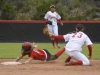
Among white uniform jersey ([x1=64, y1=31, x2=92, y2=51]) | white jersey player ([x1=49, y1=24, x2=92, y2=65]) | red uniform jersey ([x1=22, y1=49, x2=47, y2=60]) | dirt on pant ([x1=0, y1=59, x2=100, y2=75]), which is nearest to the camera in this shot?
dirt on pant ([x1=0, y1=59, x2=100, y2=75])

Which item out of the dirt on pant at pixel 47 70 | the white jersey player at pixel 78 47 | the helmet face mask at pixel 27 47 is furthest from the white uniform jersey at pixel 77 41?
the helmet face mask at pixel 27 47

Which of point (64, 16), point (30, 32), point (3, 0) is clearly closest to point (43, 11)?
point (64, 16)

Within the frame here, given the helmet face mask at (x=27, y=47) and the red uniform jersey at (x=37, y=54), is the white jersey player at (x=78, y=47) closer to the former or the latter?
the red uniform jersey at (x=37, y=54)

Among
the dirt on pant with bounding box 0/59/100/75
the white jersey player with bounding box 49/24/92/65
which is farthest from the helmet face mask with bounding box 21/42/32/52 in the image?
the white jersey player with bounding box 49/24/92/65

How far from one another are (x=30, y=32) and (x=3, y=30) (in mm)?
1608

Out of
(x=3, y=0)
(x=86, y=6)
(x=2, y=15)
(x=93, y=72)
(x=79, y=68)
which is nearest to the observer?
(x=93, y=72)

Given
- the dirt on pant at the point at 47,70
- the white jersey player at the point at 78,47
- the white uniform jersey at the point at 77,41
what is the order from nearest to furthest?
the dirt on pant at the point at 47,70 → the white jersey player at the point at 78,47 → the white uniform jersey at the point at 77,41

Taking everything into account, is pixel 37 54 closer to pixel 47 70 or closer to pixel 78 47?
pixel 78 47

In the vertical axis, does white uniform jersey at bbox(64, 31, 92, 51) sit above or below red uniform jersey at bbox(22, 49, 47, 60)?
above

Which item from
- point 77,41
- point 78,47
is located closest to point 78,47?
point 78,47

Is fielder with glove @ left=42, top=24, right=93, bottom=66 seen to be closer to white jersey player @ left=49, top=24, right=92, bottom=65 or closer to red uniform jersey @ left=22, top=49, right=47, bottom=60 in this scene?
white jersey player @ left=49, top=24, right=92, bottom=65

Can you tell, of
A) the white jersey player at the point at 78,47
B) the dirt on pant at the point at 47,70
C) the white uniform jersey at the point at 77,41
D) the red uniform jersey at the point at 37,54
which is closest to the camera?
the dirt on pant at the point at 47,70

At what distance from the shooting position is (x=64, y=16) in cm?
3066

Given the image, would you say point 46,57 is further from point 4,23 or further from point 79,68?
point 4,23
